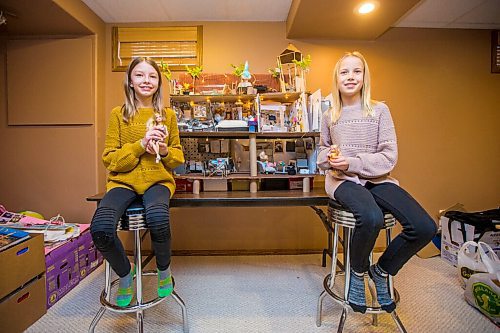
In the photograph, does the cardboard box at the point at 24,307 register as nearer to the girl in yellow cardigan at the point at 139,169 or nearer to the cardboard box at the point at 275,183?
the girl in yellow cardigan at the point at 139,169

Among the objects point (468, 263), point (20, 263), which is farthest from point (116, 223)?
point (468, 263)

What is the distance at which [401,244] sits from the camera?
121 centimetres

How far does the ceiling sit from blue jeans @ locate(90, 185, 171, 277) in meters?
1.52

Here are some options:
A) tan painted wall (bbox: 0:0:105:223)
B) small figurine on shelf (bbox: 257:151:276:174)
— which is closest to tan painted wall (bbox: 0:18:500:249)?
tan painted wall (bbox: 0:0:105:223)

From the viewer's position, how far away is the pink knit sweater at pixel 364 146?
136 cm

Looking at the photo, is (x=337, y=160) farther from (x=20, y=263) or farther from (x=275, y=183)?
(x=20, y=263)

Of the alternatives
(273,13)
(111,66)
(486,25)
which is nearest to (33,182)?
(111,66)

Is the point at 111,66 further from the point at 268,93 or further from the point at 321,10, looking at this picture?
the point at 321,10

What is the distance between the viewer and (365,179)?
1.41 metres

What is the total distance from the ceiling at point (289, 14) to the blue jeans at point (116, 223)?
60.0 inches

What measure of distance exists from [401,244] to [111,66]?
256cm

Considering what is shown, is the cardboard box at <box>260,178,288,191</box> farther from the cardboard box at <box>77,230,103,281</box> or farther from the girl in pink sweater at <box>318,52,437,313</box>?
the cardboard box at <box>77,230,103,281</box>

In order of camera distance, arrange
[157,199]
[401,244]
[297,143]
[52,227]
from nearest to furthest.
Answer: [401,244]
[157,199]
[52,227]
[297,143]

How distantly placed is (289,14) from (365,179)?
159 cm
